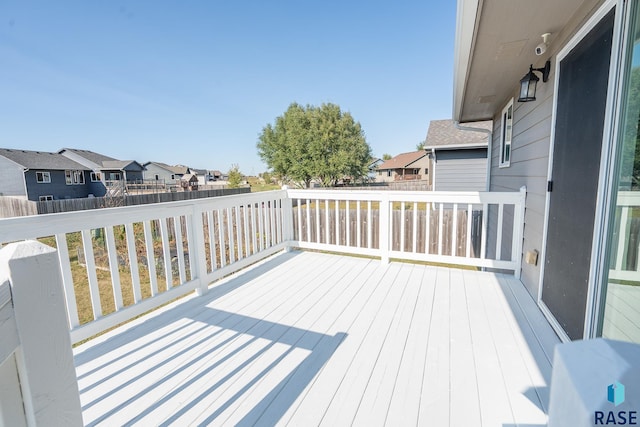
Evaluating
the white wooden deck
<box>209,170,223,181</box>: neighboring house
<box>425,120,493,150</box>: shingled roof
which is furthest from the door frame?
<box>209,170,223,181</box>: neighboring house

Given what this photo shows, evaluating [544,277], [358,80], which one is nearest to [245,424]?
[544,277]

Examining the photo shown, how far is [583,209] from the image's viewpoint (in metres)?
1.72

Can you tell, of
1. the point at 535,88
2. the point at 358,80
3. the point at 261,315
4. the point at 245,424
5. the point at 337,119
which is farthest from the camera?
the point at 337,119

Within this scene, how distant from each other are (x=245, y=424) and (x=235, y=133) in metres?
28.9

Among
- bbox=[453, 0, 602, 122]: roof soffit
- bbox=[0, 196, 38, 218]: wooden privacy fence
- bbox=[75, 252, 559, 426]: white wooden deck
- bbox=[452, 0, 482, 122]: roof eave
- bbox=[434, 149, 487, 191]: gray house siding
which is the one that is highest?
bbox=[453, 0, 602, 122]: roof soffit

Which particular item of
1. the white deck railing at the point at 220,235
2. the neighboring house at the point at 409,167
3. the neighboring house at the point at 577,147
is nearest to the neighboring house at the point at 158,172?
the neighboring house at the point at 409,167

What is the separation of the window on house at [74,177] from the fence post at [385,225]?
92.1 ft

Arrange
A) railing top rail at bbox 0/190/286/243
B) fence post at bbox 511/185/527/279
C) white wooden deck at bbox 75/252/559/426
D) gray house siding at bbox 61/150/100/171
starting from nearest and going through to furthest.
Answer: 1. white wooden deck at bbox 75/252/559/426
2. railing top rail at bbox 0/190/286/243
3. fence post at bbox 511/185/527/279
4. gray house siding at bbox 61/150/100/171

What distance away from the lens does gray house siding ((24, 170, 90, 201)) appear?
19.9m

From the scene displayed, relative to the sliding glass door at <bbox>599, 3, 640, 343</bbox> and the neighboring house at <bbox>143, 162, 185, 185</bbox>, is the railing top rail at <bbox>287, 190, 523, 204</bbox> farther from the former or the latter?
the neighboring house at <bbox>143, 162, 185, 185</bbox>

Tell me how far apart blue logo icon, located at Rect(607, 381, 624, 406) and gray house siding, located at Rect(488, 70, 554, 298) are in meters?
2.38

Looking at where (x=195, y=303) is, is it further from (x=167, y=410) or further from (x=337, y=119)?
(x=337, y=119)

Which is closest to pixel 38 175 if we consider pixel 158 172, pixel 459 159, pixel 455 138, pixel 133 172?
pixel 133 172

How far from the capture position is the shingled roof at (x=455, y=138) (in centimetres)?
800
